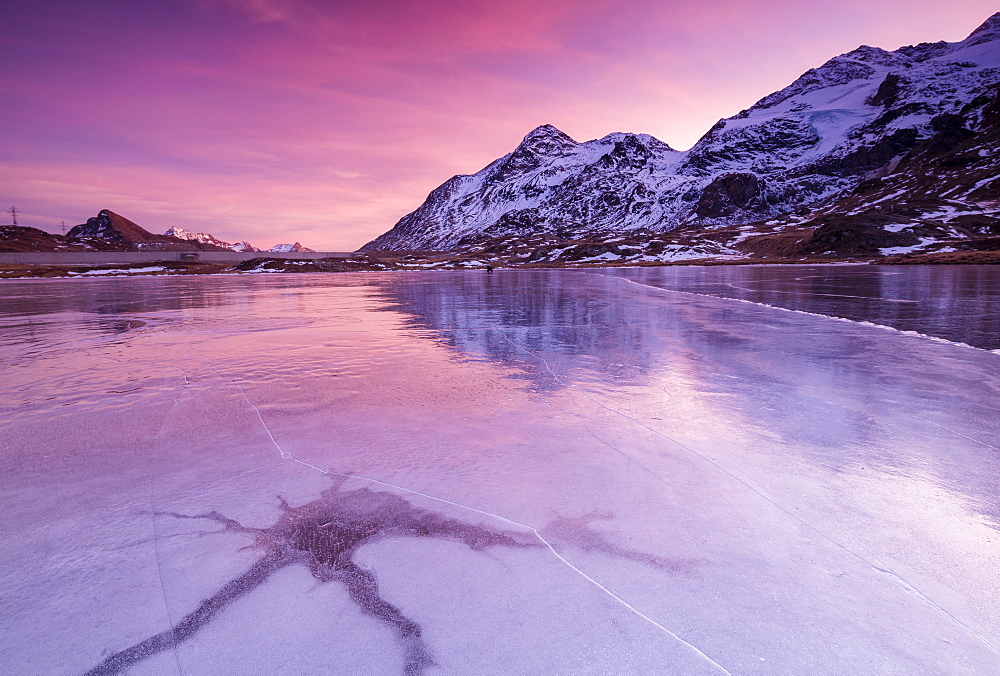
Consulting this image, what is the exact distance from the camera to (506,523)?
3.45 meters

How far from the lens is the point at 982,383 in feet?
22.5

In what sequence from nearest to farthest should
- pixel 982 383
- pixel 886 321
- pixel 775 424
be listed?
pixel 775 424
pixel 982 383
pixel 886 321

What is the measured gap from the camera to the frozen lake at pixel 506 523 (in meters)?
2.37

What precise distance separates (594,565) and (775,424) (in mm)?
3418

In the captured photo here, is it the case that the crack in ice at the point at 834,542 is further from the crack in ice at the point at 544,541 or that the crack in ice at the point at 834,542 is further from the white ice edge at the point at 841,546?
the crack in ice at the point at 544,541

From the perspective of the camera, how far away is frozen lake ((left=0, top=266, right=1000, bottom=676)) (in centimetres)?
237

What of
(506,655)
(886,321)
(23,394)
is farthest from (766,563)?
(886,321)

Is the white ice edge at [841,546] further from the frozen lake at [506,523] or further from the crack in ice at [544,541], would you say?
the crack in ice at [544,541]

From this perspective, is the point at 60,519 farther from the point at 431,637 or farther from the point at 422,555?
the point at 431,637

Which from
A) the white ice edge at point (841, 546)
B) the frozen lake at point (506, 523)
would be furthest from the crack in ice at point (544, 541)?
the white ice edge at point (841, 546)

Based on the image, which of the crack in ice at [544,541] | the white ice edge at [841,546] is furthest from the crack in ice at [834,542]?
the crack in ice at [544,541]

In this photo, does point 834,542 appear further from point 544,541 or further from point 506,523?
point 506,523

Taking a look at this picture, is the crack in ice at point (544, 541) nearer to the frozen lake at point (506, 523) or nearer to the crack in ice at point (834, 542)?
the frozen lake at point (506, 523)

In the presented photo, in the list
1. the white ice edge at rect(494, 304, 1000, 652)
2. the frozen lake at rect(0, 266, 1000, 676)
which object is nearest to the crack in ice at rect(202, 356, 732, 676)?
the frozen lake at rect(0, 266, 1000, 676)
